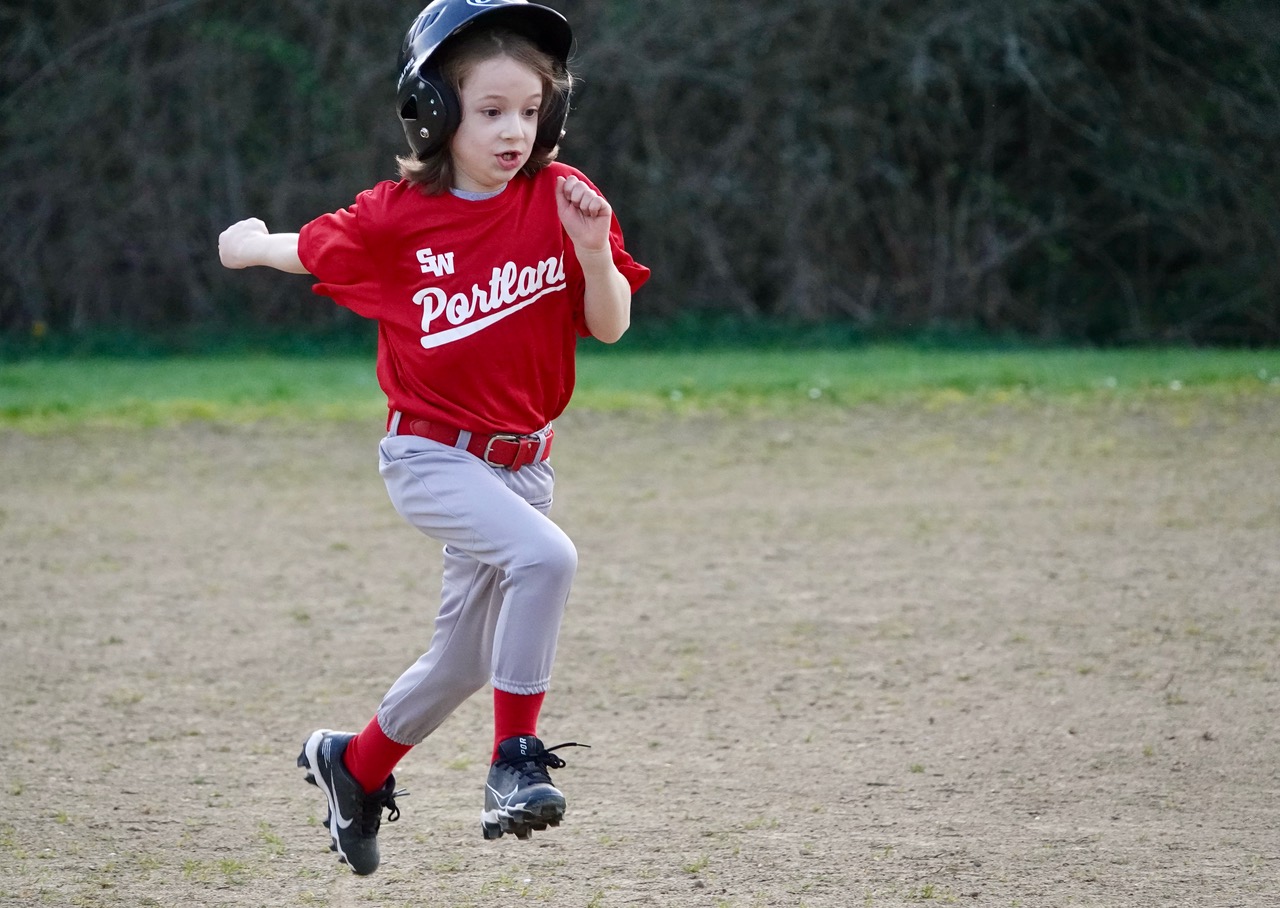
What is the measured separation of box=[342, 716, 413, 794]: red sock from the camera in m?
3.49

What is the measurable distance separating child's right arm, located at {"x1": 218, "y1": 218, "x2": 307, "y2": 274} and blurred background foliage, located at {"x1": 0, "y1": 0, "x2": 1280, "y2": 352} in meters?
11.0

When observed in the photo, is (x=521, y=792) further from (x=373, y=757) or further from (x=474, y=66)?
(x=474, y=66)

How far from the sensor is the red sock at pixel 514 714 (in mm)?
3188

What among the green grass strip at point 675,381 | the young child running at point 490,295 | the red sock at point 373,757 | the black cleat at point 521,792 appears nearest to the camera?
the black cleat at point 521,792

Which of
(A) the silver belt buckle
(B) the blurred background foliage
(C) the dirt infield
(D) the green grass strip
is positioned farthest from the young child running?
(B) the blurred background foliage

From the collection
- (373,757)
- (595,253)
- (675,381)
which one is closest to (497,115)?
(595,253)

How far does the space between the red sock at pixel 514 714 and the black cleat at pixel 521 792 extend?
0.02 m

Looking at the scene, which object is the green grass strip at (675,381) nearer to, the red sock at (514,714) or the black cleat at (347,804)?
the black cleat at (347,804)

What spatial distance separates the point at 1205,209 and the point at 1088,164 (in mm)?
1136

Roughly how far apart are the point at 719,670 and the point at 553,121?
2826 mm

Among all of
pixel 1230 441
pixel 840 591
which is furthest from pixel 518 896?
pixel 1230 441

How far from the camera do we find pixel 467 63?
3.16 metres

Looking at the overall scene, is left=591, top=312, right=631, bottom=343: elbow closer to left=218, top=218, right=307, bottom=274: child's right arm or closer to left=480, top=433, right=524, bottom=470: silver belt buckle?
left=480, top=433, right=524, bottom=470: silver belt buckle

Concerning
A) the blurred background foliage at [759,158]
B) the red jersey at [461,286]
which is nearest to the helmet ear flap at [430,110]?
the red jersey at [461,286]
